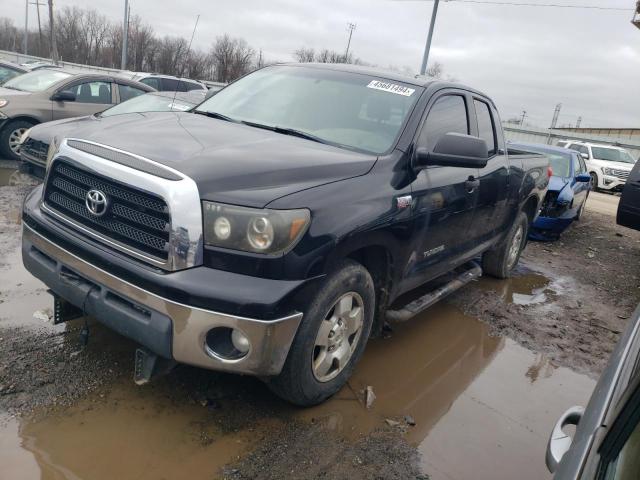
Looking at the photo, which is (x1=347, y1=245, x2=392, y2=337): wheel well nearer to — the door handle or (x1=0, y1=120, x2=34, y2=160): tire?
the door handle

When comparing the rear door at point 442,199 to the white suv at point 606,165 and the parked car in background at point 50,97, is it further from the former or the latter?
the white suv at point 606,165

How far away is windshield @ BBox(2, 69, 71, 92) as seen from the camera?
9.16 meters

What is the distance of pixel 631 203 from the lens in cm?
728

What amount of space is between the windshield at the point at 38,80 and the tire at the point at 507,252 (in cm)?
781

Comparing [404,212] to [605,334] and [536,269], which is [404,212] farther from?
[536,269]

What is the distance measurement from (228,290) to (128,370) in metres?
1.19

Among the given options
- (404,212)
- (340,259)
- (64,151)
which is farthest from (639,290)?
(64,151)

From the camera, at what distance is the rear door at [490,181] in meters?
4.46

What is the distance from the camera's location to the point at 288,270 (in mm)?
2463

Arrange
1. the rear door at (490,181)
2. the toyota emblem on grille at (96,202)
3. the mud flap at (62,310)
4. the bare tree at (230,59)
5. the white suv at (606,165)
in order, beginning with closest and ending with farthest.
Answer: the toyota emblem on grille at (96,202)
the mud flap at (62,310)
the rear door at (490,181)
the white suv at (606,165)
the bare tree at (230,59)

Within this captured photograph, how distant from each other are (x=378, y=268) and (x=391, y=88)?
1.33 meters

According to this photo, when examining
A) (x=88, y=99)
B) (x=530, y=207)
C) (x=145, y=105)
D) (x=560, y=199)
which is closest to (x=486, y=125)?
(x=530, y=207)

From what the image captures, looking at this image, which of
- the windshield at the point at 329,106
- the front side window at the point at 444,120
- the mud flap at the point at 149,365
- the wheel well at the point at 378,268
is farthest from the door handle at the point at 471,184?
the mud flap at the point at 149,365

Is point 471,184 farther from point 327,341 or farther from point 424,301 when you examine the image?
point 327,341
